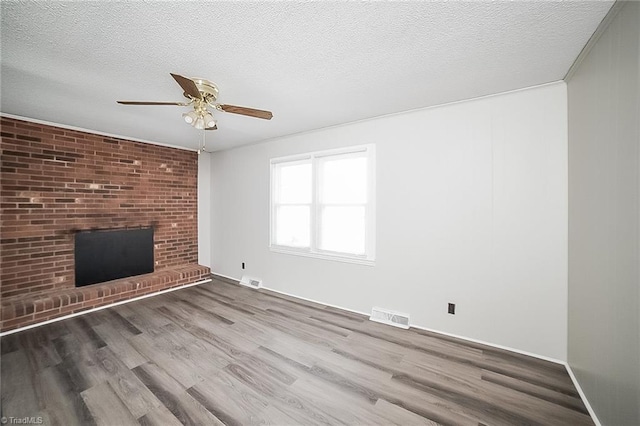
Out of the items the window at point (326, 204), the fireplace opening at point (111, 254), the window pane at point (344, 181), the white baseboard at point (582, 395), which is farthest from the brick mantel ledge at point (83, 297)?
the white baseboard at point (582, 395)

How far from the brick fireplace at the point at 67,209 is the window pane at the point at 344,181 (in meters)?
2.88

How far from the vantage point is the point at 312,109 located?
8.86ft

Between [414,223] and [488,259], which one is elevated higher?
[414,223]

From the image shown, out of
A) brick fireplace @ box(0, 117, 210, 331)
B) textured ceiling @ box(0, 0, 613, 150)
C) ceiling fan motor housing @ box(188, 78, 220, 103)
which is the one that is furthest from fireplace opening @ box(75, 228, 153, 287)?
ceiling fan motor housing @ box(188, 78, 220, 103)

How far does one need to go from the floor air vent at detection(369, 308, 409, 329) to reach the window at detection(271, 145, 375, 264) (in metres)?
0.62

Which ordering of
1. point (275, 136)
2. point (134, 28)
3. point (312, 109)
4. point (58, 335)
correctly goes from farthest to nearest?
point (275, 136) → point (312, 109) → point (58, 335) → point (134, 28)

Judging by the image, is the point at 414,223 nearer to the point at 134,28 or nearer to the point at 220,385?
the point at 220,385

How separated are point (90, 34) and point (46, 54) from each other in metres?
0.56

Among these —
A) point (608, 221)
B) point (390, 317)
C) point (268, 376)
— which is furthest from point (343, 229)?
point (608, 221)

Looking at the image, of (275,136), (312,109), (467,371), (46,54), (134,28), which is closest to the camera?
(134,28)

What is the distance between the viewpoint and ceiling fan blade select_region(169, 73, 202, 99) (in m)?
1.52

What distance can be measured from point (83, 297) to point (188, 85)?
3.29 m

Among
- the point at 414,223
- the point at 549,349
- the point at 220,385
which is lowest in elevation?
the point at 220,385

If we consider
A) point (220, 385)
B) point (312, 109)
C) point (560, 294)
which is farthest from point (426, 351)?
point (312, 109)
